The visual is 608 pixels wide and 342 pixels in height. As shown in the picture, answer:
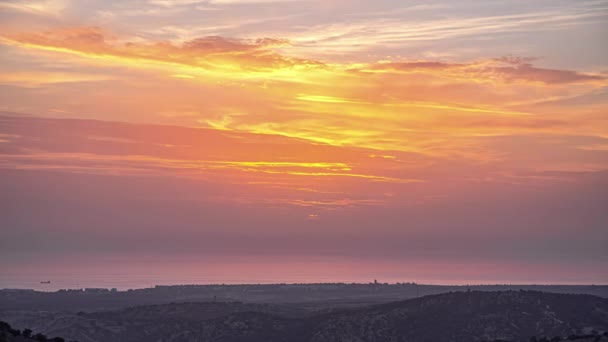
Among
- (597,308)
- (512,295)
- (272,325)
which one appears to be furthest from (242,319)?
(597,308)

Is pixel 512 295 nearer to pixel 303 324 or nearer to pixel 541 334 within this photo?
pixel 541 334

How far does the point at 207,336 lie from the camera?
171625 millimetres

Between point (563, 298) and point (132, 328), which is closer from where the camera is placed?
point (563, 298)

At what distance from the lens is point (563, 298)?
166875 millimetres

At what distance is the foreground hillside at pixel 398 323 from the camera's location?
155 meters

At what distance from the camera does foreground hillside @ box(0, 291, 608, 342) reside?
15488 centimetres

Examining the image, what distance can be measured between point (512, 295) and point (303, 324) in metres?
37.1

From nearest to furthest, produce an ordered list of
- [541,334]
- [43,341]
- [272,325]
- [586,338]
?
[43,341] → [586,338] → [541,334] → [272,325]

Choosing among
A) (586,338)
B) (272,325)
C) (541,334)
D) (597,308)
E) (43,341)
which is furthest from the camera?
(272,325)

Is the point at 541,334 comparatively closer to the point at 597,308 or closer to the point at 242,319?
the point at 597,308

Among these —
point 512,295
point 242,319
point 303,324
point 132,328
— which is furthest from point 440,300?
point 132,328

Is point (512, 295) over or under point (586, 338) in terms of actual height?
over

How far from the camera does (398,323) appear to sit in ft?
542

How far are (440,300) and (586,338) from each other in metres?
75.0
